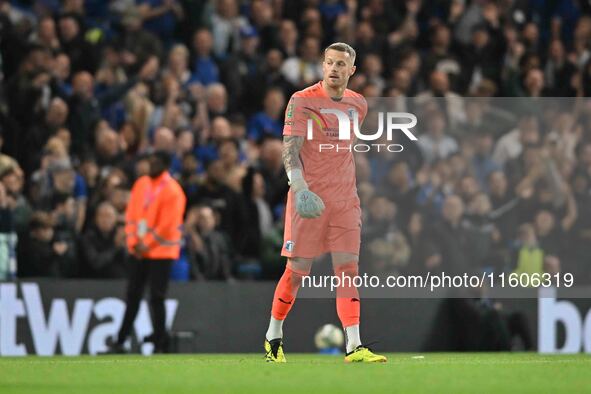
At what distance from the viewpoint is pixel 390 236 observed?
17.6 m

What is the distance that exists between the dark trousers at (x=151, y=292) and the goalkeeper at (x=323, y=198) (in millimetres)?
3630

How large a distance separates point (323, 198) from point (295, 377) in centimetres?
204

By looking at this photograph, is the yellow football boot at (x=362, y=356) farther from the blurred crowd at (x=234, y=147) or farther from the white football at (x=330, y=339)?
the blurred crowd at (x=234, y=147)

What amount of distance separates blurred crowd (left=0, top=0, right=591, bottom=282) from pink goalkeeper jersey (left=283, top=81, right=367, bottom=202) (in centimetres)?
525

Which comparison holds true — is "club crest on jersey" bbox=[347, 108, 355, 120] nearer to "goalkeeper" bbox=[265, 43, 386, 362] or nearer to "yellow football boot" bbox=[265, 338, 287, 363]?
"goalkeeper" bbox=[265, 43, 386, 362]

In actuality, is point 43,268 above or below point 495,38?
below

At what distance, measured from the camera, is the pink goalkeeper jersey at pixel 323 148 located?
11.5m

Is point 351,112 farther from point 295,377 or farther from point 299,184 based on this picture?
point 295,377

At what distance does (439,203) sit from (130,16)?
5244mm

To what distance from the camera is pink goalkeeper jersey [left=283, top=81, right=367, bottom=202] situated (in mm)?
11453

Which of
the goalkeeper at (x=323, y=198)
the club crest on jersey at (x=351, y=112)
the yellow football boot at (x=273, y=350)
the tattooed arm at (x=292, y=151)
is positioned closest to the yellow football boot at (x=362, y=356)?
the goalkeeper at (x=323, y=198)

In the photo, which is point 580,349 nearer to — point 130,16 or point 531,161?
point 531,161

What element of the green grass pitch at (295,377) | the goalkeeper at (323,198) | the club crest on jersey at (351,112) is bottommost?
the green grass pitch at (295,377)

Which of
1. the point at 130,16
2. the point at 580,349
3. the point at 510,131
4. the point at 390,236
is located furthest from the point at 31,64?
the point at 580,349
